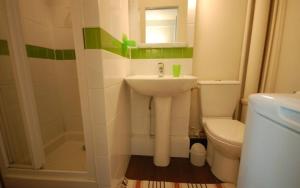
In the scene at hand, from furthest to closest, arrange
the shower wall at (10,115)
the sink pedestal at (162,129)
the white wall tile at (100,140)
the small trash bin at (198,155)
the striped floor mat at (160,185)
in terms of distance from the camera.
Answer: the small trash bin at (198,155), the sink pedestal at (162,129), the striped floor mat at (160,185), the shower wall at (10,115), the white wall tile at (100,140)

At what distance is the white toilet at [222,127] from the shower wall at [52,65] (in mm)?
1366

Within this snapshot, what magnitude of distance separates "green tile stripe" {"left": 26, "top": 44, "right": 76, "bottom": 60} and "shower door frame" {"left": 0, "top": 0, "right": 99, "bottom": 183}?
353 millimetres

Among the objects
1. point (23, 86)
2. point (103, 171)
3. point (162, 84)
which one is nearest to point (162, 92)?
point (162, 84)

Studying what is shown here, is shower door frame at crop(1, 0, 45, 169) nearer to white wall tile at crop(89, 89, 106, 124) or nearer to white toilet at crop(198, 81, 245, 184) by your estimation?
white wall tile at crop(89, 89, 106, 124)

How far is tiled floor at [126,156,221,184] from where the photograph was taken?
3.95 ft

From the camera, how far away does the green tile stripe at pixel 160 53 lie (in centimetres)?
139

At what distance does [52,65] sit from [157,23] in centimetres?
113

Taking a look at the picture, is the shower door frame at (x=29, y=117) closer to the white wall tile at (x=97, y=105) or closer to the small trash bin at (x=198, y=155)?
the white wall tile at (x=97, y=105)

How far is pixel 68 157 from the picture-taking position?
133cm

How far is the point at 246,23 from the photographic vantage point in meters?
1.37

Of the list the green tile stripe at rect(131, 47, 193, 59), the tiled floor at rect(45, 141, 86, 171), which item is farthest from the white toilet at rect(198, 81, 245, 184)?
the tiled floor at rect(45, 141, 86, 171)

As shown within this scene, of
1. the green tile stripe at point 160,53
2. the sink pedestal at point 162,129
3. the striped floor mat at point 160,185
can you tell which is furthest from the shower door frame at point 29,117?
the green tile stripe at point 160,53

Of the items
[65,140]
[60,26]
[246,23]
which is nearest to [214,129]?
[246,23]

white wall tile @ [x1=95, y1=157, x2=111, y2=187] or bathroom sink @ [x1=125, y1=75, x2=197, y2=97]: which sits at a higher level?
bathroom sink @ [x1=125, y1=75, x2=197, y2=97]
